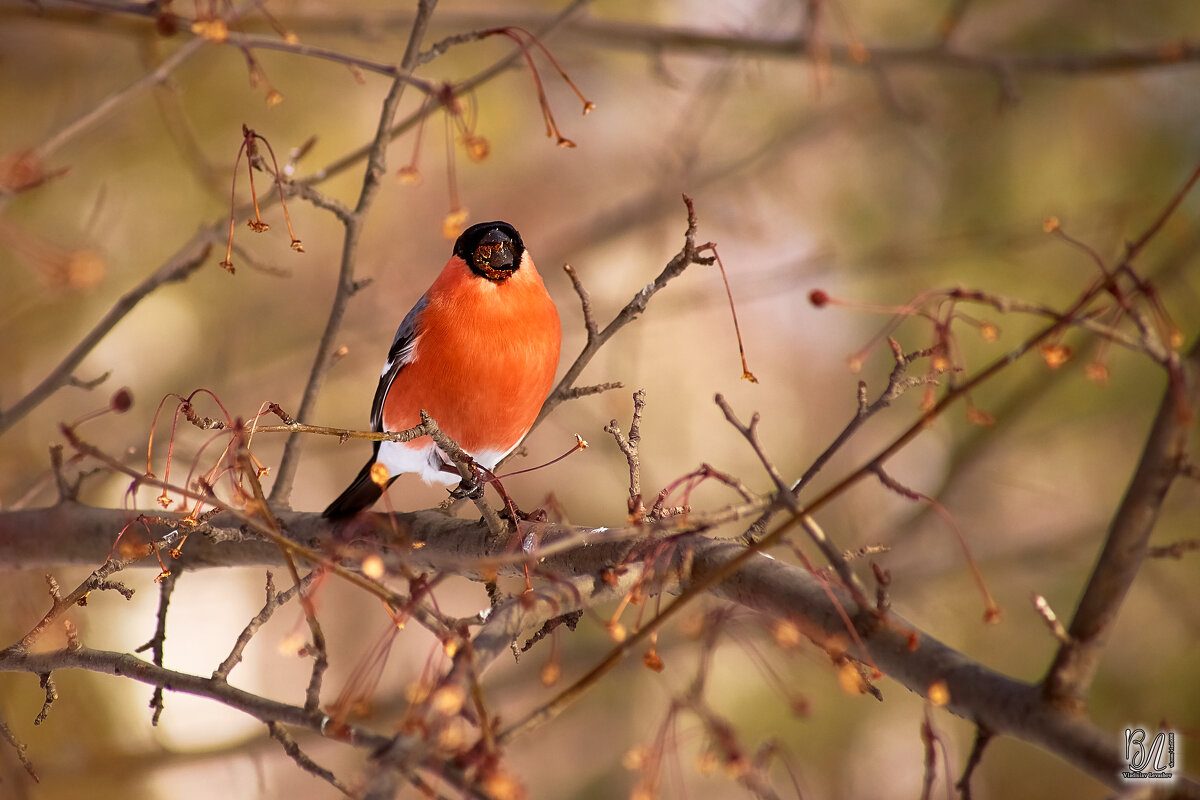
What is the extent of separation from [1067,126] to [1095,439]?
214 cm

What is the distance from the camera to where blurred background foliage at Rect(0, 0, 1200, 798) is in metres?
4.98

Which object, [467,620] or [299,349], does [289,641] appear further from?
[299,349]

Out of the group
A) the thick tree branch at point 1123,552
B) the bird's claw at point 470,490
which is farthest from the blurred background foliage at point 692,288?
the thick tree branch at point 1123,552

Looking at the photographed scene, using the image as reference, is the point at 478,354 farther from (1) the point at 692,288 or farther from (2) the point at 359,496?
(1) the point at 692,288

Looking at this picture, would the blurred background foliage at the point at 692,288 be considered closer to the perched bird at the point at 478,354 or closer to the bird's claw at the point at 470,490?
the perched bird at the point at 478,354

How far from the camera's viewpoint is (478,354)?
11.4ft

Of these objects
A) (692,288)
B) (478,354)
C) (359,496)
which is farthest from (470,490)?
(692,288)

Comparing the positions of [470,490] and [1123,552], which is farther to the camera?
[470,490]

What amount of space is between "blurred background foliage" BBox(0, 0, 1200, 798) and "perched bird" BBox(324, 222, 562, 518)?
3.48ft

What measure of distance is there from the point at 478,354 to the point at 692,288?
10.2 ft

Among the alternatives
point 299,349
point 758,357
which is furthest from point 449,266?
point 758,357

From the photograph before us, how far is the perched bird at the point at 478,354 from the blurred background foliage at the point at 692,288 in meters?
1.06

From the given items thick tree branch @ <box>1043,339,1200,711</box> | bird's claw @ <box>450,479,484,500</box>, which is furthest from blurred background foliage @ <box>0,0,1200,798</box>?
thick tree branch @ <box>1043,339,1200,711</box>

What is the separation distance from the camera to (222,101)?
18.1 feet
